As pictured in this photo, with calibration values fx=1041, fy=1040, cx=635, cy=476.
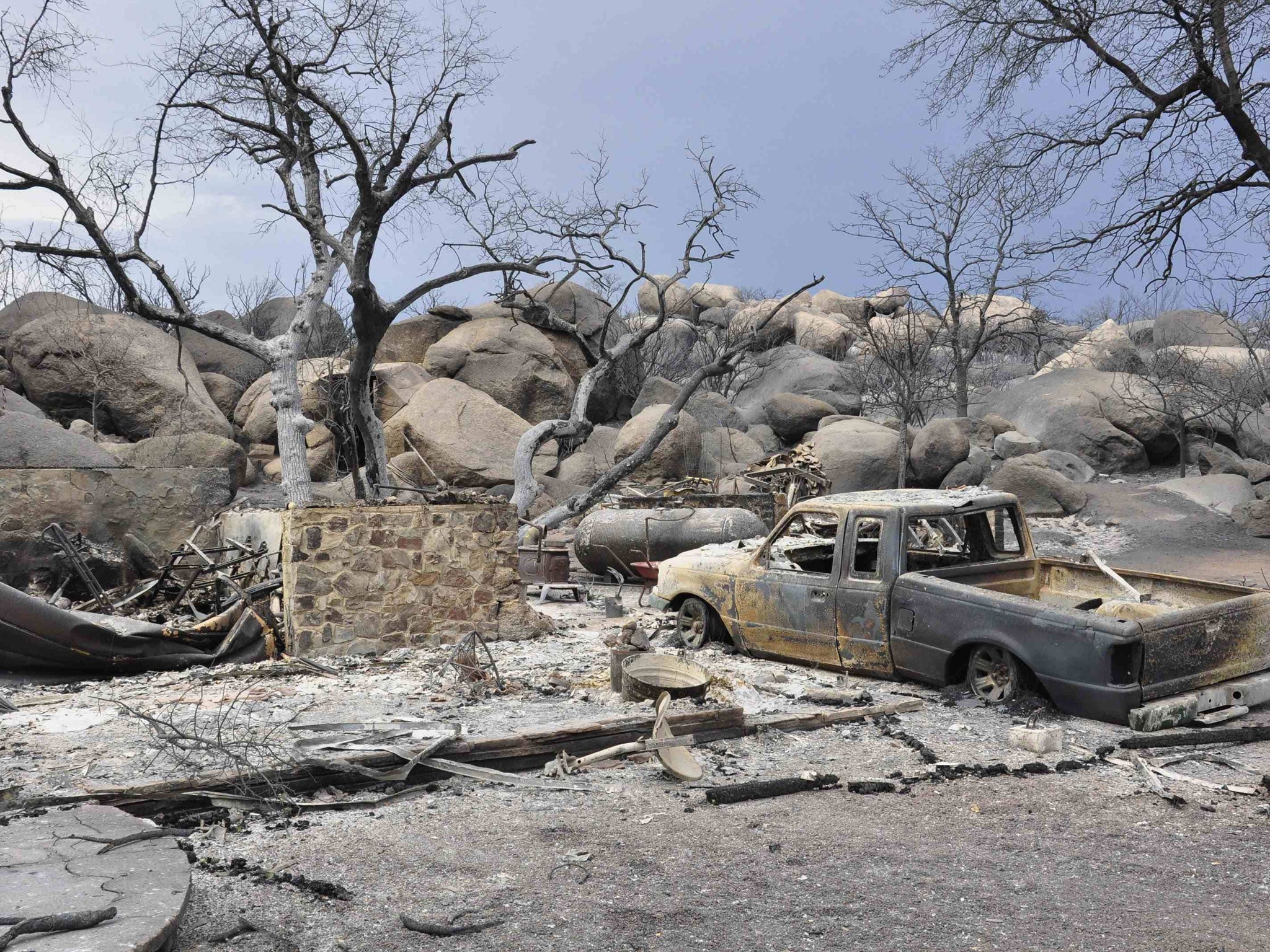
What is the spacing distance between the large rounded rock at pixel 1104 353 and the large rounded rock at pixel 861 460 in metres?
12.3

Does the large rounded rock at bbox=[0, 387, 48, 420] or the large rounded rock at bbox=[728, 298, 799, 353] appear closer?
the large rounded rock at bbox=[0, 387, 48, 420]

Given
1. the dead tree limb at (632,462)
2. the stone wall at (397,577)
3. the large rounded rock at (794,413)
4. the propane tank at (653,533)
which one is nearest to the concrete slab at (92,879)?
the stone wall at (397,577)

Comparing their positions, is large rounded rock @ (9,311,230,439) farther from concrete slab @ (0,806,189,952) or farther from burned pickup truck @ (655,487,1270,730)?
concrete slab @ (0,806,189,952)

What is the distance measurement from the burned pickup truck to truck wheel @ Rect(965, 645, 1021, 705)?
0.04 ft

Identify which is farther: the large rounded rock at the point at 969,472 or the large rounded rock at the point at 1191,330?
the large rounded rock at the point at 1191,330

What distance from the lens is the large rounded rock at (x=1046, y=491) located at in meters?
21.3

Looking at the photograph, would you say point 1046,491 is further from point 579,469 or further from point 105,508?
point 105,508

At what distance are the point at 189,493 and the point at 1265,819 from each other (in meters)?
12.2

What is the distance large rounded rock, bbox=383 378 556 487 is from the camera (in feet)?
80.7

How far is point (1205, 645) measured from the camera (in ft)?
22.7

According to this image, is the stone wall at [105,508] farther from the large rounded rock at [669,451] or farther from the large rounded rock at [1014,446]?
the large rounded rock at [1014,446]

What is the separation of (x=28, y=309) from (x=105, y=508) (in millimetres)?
21162

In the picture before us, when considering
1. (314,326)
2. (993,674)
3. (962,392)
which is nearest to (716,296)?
(962,392)

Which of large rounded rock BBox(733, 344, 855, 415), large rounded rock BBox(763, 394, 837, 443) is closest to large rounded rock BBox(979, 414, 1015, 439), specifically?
large rounded rock BBox(763, 394, 837, 443)
